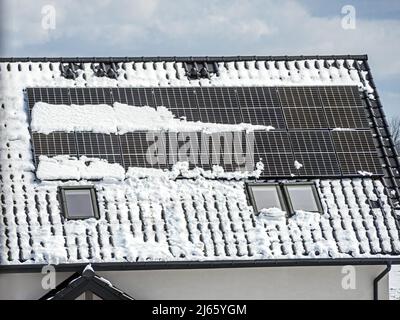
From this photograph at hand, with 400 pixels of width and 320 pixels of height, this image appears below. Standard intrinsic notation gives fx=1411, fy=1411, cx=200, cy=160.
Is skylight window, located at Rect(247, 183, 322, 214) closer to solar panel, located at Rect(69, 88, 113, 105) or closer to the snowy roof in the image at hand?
the snowy roof

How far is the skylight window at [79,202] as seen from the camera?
21406mm

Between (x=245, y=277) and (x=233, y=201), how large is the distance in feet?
4.83

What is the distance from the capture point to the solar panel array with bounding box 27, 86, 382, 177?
73.8 ft

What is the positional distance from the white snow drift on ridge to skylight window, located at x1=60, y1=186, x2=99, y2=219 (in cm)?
131

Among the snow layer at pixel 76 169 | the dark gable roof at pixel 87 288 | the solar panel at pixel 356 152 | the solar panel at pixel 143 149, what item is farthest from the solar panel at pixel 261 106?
the dark gable roof at pixel 87 288

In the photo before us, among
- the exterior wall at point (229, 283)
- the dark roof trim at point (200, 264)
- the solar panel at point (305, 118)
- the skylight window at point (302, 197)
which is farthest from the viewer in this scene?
the solar panel at point (305, 118)

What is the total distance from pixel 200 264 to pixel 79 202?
2.22 metres

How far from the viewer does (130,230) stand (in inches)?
834

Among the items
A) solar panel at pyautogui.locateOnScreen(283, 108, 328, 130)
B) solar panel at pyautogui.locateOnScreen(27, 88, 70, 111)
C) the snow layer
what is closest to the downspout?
solar panel at pyautogui.locateOnScreen(283, 108, 328, 130)

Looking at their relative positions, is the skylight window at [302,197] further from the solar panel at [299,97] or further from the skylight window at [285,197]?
the solar panel at [299,97]

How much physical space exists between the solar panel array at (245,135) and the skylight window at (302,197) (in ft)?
0.89
